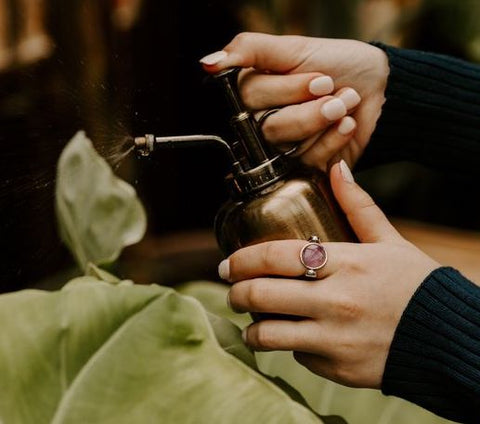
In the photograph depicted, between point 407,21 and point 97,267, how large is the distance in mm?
1365

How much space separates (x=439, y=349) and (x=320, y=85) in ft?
1.04

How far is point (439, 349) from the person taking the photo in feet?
2.39

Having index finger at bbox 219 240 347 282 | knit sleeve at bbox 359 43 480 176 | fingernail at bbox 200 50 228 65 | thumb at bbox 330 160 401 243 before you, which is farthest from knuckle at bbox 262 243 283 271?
knit sleeve at bbox 359 43 480 176

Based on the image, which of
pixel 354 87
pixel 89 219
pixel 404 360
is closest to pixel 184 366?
pixel 404 360

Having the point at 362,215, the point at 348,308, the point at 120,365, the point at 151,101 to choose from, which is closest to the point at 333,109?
the point at 362,215

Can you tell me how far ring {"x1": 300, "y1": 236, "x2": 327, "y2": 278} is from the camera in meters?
0.68

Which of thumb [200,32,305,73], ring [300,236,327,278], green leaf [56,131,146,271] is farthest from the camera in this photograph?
green leaf [56,131,146,271]

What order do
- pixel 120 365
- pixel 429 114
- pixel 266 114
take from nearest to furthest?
pixel 120 365 → pixel 266 114 → pixel 429 114

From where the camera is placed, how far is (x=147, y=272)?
4.45 feet

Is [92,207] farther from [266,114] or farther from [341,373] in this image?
[341,373]

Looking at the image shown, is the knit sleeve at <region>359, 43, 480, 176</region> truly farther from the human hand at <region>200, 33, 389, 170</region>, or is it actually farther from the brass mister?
the brass mister

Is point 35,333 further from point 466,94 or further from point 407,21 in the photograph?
point 407,21

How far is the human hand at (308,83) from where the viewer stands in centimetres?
83

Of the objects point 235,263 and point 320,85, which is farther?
point 320,85
